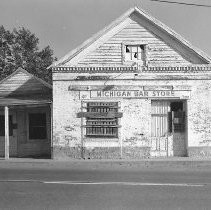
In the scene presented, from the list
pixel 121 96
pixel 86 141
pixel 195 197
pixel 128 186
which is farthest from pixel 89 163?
pixel 195 197

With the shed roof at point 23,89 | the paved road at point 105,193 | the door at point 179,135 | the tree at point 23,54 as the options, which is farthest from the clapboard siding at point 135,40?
the tree at point 23,54

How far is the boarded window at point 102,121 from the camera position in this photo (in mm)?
21891

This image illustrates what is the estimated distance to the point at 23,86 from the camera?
24922 millimetres

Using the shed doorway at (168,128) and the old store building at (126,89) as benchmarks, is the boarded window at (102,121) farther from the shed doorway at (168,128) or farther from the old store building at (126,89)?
the shed doorway at (168,128)

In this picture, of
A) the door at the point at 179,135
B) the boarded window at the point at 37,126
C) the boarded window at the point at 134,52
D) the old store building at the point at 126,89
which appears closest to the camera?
the old store building at the point at 126,89

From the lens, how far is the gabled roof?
2169 cm

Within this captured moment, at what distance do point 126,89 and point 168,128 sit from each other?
2.58 m

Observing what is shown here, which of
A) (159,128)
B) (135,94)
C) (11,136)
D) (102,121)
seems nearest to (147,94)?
(135,94)

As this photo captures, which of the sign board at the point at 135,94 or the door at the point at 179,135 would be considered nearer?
the sign board at the point at 135,94

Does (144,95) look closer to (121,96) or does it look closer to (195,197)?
(121,96)

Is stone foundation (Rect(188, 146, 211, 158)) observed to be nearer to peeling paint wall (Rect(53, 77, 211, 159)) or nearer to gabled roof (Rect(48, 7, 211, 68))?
peeling paint wall (Rect(53, 77, 211, 159))

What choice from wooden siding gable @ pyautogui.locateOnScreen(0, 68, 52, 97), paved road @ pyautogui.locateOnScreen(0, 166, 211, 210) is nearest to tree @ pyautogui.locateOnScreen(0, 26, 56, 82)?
wooden siding gable @ pyautogui.locateOnScreen(0, 68, 52, 97)

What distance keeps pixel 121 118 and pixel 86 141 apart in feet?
5.92

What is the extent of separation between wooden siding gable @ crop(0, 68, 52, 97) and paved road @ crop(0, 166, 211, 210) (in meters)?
11.0
